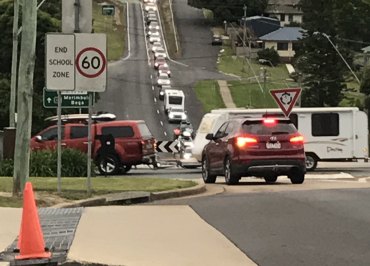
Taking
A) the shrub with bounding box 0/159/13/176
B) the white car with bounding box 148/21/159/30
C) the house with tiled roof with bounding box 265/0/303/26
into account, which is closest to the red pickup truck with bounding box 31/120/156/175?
the shrub with bounding box 0/159/13/176

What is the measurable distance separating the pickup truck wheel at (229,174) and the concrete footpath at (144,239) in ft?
20.8

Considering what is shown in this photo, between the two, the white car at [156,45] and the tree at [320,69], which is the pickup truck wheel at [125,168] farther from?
the white car at [156,45]

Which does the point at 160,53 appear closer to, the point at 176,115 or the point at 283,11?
the point at 176,115

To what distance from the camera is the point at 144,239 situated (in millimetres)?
9969

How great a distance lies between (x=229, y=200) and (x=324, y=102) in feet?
181

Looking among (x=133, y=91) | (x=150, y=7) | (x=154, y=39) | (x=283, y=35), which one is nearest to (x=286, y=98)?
(x=133, y=91)

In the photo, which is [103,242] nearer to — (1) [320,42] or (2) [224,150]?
(2) [224,150]

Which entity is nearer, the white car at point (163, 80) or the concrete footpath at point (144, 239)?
the concrete footpath at point (144, 239)

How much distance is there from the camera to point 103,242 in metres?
9.67

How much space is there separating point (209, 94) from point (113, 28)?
4012 cm

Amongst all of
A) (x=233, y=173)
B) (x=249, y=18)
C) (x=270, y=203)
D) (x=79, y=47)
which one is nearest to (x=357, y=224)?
(x=270, y=203)

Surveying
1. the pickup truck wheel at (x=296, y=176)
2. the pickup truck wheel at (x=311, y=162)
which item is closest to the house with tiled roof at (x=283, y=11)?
the pickup truck wheel at (x=311, y=162)

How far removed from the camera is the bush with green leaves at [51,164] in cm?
2306

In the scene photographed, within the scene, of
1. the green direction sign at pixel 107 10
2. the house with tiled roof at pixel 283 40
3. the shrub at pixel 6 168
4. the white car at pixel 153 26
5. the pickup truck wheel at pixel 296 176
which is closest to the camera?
the pickup truck wheel at pixel 296 176
